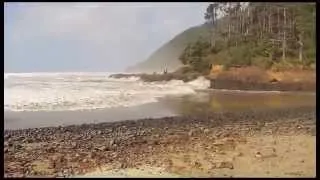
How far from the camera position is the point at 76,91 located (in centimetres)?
263

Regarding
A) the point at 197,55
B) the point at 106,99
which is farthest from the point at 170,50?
the point at 106,99

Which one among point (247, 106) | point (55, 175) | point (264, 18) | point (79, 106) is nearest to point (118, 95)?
point (79, 106)

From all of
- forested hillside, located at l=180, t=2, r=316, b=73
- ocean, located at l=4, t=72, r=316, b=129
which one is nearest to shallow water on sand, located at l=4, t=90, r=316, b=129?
ocean, located at l=4, t=72, r=316, b=129

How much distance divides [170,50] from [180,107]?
0.38 metres

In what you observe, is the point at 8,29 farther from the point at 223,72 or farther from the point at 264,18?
the point at 264,18

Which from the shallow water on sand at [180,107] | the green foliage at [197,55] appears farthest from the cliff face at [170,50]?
the shallow water on sand at [180,107]

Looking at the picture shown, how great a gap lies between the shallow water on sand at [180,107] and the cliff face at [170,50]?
23 centimetres

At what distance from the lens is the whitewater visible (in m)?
2.53

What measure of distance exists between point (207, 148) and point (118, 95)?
621 mm

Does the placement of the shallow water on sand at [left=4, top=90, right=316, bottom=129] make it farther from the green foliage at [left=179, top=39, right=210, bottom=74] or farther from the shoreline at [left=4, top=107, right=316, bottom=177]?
the green foliage at [left=179, top=39, right=210, bottom=74]

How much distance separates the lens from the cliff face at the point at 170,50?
2.67m

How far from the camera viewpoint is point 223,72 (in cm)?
275

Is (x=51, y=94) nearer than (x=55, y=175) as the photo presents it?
No

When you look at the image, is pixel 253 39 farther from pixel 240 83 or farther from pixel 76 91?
pixel 76 91
